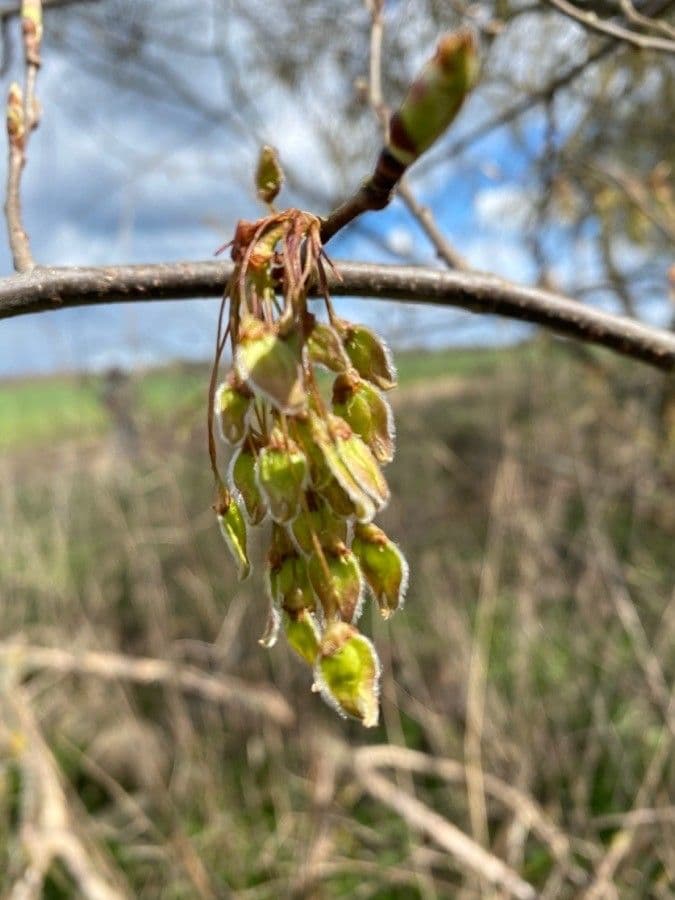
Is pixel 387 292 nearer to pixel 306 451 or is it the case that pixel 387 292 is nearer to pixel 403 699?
pixel 306 451

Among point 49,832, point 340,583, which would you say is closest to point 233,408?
point 340,583

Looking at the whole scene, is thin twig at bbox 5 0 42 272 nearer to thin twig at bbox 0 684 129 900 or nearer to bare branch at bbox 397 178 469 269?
bare branch at bbox 397 178 469 269

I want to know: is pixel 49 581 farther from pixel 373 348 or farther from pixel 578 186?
pixel 373 348

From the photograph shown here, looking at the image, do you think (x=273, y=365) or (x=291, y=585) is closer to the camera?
(x=273, y=365)

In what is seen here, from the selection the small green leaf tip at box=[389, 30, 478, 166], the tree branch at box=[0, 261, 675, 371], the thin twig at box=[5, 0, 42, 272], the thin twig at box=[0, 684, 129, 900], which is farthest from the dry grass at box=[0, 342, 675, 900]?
the small green leaf tip at box=[389, 30, 478, 166]

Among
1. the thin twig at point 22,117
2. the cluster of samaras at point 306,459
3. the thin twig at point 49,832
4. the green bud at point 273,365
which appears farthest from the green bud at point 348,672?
the thin twig at point 49,832
